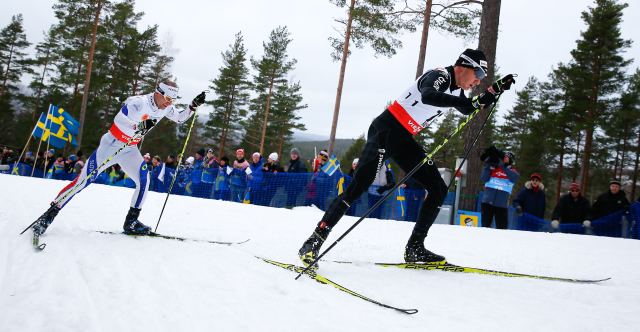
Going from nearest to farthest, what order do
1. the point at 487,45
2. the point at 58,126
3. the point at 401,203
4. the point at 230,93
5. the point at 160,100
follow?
the point at 160,100 < the point at 487,45 < the point at 401,203 < the point at 58,126 < the point at 230,93

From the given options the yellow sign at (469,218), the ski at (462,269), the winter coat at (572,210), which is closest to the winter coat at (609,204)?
the winter coat at (572,210)

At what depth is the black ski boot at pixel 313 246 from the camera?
3.41 meters

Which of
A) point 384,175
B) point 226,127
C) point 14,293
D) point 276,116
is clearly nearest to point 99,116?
point 226,127

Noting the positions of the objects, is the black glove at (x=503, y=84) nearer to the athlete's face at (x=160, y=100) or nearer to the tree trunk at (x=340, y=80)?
the athlete's face at (x=160, y=100)

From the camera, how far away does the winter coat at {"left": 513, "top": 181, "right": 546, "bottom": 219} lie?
821 cm

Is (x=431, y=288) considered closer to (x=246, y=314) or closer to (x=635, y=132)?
(x=246, y=314)

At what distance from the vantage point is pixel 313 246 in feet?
11.4

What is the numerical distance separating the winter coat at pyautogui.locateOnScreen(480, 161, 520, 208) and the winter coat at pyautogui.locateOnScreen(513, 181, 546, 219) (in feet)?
2.54

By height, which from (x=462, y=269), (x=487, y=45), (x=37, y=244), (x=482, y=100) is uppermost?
(x=487, y=45)

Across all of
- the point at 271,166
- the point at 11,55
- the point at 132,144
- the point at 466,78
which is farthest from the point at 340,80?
the point at 11,55

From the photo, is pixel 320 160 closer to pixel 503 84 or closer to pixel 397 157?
pixel 397 157

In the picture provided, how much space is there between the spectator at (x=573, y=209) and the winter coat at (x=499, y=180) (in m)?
1.11

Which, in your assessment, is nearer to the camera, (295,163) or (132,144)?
(132,144)

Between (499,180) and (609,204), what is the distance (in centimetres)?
213
